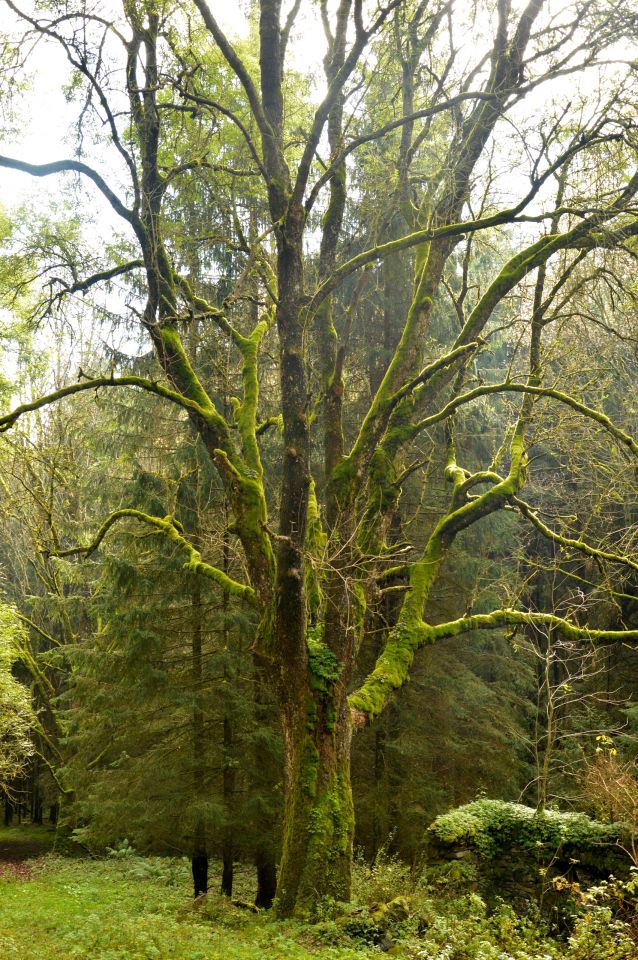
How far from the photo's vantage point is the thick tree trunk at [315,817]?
21.8 feet

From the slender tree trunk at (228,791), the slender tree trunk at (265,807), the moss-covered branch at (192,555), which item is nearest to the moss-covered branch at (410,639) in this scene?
the moss-covered branch at (192,555)

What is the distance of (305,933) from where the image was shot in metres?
5.89

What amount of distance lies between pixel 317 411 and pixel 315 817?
5.04m

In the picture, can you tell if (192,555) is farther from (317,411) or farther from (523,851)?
(523,851)

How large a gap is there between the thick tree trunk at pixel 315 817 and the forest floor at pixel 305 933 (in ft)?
0.96

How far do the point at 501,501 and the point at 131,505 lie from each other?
21.6 feet

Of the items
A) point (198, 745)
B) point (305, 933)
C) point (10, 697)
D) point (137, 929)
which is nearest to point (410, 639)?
point (305, 933)

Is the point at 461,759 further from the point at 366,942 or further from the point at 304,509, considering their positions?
the point at 304,509

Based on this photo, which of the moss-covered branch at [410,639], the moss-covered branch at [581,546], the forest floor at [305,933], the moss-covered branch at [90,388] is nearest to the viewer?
the forest floor at [305,933]

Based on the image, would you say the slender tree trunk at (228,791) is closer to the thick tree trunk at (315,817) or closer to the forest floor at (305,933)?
the forest floor at (305,933)

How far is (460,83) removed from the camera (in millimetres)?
8500

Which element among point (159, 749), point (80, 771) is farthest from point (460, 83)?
point (80, 771)

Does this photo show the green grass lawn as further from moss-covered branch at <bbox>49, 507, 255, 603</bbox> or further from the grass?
moss-covered branch at <bbox>49, 507, 255, 603</bbox>

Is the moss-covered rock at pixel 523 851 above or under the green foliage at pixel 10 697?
under
